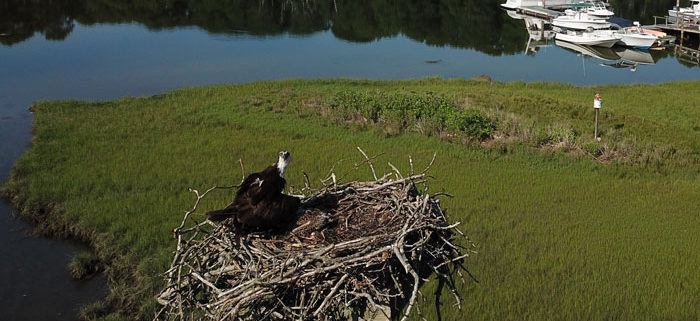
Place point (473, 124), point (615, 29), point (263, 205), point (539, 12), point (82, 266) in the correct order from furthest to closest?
point (539, 12) < point (615, 29) < point (473, 124) < point (82, 266) < point (263, 205)

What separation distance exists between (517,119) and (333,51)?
24.9m

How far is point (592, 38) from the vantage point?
47.8 metres

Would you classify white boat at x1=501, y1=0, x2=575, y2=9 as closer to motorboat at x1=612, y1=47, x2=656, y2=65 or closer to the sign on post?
motorboat at x1=612, y1=47, x2=656, y2=65

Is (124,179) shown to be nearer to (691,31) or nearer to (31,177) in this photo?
(31,177)

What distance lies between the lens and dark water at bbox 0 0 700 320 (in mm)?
14930

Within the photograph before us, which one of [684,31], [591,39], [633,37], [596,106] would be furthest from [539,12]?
[596,106]

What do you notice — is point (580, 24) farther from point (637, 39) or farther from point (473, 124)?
point (473, 124)

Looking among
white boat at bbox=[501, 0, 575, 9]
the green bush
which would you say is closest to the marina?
white boat at bbox=[501, 0, 575, 9]

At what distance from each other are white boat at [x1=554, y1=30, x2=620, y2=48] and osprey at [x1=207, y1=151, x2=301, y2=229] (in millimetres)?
45762

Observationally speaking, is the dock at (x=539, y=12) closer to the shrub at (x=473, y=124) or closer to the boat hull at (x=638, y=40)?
the boat hull at (x=638, y=40)

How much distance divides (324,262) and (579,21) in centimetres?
5364

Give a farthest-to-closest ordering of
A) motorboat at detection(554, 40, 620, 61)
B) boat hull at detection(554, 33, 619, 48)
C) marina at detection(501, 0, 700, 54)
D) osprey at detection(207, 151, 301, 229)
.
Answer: marina at detection(501, 0, 700, 54) → boat hull at detection(554, 33, 619, 48) → motorboat at detection(554, 40, 620, 61) → osprey at detection(207, 151, 301, 229)

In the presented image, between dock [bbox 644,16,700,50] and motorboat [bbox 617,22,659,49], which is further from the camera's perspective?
dock [bbox 644,16,700,50]

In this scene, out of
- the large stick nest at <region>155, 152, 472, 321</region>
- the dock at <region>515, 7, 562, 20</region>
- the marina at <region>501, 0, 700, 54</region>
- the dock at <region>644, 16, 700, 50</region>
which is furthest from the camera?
the dock at <region>515, 7, 562, 20</region>
